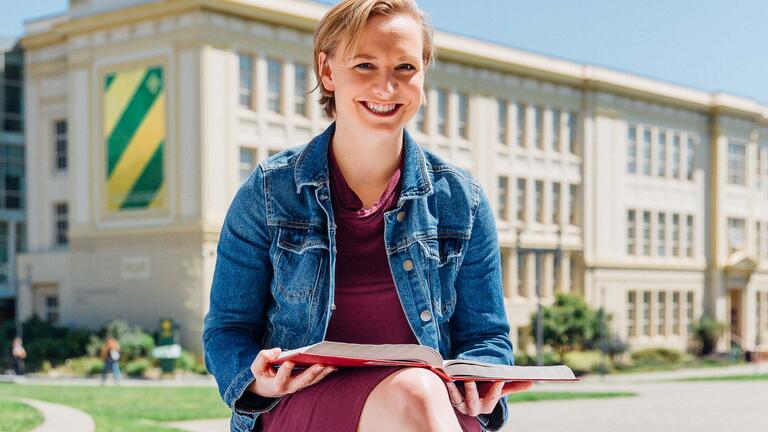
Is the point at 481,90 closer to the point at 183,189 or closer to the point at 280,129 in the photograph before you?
the point at 280,129

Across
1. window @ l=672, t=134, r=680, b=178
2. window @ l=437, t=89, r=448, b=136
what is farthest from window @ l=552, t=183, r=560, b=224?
window @ l=672, t=134, r=680, b=178

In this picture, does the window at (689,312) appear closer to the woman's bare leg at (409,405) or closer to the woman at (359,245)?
the woman at (359,245)

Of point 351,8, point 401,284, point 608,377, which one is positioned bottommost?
point 608,377

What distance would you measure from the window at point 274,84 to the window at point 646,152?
73.1ft

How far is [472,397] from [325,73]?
3.41 ft

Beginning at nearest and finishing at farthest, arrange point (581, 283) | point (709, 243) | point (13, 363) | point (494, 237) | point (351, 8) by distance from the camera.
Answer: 1. point (351, 8)
2. point (494, 237)
3. point (13, 363)
4. point (581, 283)
5. point (709, 243)

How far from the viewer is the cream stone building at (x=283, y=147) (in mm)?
36094

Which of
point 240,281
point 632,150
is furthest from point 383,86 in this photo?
point 632,150

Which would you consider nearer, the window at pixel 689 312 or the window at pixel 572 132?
the window at pixel 572 132

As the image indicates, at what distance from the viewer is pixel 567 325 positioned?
43.7m

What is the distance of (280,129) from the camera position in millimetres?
37625

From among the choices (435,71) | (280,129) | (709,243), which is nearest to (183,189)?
(280,129)

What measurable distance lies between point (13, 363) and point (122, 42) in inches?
433

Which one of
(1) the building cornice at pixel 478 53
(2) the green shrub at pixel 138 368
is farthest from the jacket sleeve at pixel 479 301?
(1) the building cornice at pixel 478 53
